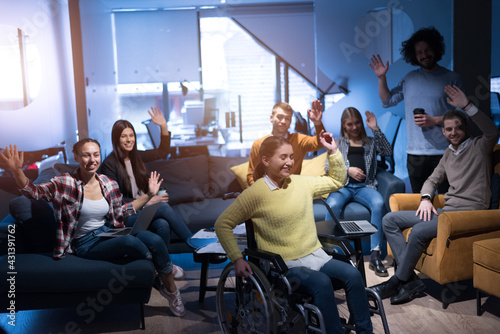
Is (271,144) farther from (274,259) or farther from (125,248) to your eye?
(125,248)

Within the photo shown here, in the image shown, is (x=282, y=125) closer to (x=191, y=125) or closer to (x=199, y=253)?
(x=199, y=253)

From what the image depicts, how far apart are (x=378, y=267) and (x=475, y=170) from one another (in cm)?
100

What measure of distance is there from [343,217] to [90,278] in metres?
2.06

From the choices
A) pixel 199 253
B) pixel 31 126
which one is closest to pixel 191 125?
pixel 31 126

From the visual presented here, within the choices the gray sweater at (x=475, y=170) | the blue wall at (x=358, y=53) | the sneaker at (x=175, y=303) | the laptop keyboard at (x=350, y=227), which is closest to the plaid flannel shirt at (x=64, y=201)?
the sneaker at (x=175, y=303)

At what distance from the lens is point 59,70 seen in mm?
6805

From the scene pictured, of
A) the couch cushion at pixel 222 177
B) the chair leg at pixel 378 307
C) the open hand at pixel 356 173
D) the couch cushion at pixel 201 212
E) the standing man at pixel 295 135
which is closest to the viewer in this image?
the chair leg at pixel 378 307

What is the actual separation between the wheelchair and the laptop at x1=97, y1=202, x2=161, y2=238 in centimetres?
82

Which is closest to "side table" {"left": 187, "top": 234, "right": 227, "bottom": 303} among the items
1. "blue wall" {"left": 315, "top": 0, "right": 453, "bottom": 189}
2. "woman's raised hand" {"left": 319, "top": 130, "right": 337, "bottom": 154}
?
"woman's raised hand" {"left": 319, "top": 130, "right": 337, "bottom": 154}

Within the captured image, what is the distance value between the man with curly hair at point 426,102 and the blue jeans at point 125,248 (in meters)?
2.14

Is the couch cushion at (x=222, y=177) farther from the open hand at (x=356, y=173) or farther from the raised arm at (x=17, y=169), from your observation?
the raised arm at (x=17, y=169)

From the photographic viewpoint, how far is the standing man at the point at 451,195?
3123mm

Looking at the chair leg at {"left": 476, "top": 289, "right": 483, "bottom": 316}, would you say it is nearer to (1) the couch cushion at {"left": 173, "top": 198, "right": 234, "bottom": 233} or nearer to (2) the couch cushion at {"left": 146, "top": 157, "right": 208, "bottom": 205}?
(1) the couch cushion at {"left": 173, "top": 198, "right": 234, "bottom": 233}

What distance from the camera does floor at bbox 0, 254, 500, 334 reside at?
2.83m
